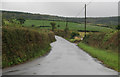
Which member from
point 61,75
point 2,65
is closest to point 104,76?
point 61,75

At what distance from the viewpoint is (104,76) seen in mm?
8336

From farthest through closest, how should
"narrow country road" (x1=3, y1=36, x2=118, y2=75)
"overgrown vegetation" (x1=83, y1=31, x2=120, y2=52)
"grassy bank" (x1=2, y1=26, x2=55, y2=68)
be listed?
"overgrown vegetation" (x1=83, y1=31, x2=120, y2=52), "grassy bank" (x1=2, y1=26, x2=55, y2=68), "narrow country road" (x1=3, y1=36, x2=118, y2=75)

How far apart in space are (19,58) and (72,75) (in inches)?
217

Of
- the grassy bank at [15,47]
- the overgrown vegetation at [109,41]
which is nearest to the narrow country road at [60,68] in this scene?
the grassy bank at [15,47]

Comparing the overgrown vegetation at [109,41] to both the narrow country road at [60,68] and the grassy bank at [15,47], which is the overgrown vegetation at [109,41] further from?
the grassy bank at [15,47]

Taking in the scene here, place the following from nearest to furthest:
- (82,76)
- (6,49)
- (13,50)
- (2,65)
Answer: (82,76), (2,65), (6,49), (13,50)

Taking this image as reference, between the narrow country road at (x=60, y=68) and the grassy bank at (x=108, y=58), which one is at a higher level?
the narrow country road at (x=60, y=68)

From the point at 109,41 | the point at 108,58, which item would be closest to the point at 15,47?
the point at 108,58

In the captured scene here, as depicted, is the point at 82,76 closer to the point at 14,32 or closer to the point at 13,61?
the point at 13,61

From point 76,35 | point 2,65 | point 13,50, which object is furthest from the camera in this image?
point 76,35

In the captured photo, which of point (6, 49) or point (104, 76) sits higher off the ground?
point (6, 49)

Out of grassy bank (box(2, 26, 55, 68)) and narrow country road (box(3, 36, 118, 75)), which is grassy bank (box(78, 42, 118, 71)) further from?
grassy bank (box(2, 26, 55, 68))

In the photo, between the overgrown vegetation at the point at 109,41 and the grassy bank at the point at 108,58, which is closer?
the grassy bank at the point at 108,58

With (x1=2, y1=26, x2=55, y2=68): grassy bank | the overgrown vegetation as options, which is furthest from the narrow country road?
the overgrown vegetation
